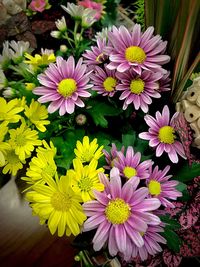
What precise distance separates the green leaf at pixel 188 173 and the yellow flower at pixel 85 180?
0.20m

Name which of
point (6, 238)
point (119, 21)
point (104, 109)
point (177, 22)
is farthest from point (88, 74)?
point (119, 21)

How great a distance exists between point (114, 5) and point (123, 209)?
1030 mm

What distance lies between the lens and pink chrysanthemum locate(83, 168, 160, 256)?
512 millimetres

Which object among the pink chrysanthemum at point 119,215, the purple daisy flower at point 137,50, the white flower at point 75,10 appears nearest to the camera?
the pink chrysanthemum at point 119,215

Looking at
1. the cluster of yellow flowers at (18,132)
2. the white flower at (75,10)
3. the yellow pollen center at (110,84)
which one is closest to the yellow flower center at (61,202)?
the cluster of yellow flowers at (18,132)

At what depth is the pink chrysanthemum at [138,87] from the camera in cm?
65

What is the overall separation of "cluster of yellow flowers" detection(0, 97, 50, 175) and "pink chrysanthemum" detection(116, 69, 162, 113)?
0.48ft

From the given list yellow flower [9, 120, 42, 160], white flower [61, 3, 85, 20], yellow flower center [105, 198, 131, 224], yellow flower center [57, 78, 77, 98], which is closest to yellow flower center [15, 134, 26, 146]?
yellow flower [9, 120, 42, 160]

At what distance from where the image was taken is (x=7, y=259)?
0.77 meters

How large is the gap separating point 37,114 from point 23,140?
6cm

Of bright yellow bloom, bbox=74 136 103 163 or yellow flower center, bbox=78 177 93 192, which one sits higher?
bright yellow bloom, bbox=74 136 103 163

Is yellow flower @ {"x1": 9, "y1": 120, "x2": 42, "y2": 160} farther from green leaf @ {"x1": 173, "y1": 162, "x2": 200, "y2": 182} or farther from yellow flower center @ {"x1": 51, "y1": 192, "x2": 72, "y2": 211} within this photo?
green leaf @ {"x1": 173, "y1": 162, "x2": 200, "y2": 182}

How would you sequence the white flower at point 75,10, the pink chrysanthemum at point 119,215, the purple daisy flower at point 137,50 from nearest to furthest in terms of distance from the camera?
1. the pink chrysanthemum at point 119,215
2. the purple daisy flower at point 137,50
3. the white flower at point 75,10

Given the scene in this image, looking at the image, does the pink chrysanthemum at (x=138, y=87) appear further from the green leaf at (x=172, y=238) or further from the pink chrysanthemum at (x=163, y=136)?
the green leaf at (x=172, y=238)
